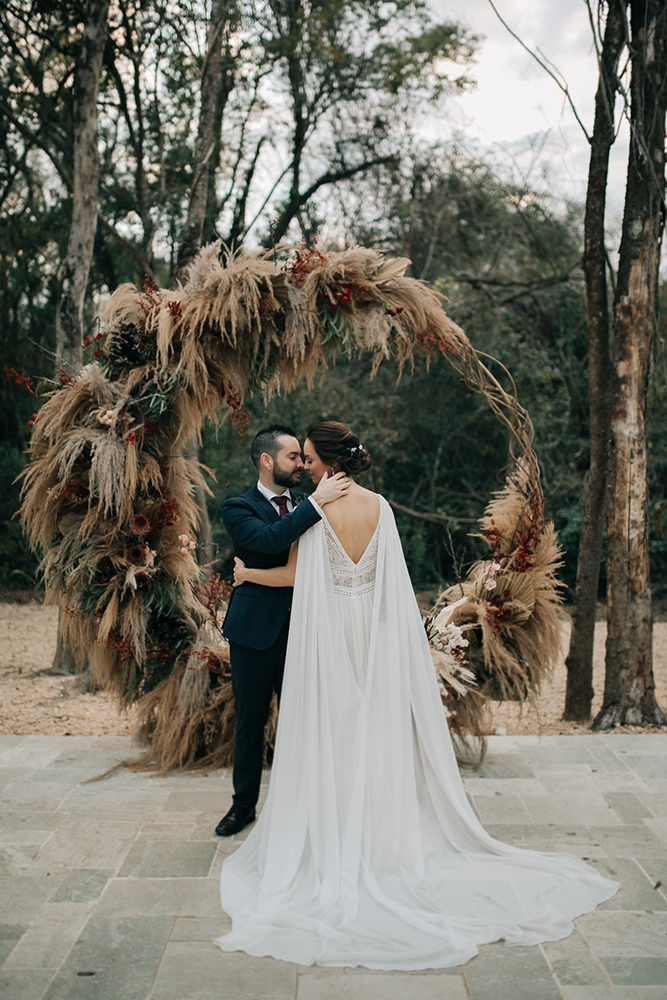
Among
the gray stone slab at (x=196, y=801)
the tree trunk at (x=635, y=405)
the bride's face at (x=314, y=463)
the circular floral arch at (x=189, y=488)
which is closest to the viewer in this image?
the bride's face at (x=314, y=463)

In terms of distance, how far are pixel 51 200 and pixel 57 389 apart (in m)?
9.64

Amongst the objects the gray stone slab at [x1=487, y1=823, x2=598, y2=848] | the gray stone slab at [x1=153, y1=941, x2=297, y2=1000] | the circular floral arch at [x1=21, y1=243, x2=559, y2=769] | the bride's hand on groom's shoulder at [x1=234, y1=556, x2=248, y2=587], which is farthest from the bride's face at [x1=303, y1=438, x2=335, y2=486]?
the gray stone slab at [x1=487, y1=823, x2=598, y2=848]

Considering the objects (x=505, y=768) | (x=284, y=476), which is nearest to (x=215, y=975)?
(x=284, y=476)

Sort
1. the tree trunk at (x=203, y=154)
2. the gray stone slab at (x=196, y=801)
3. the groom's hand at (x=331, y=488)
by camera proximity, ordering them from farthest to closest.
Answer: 1. the tree trunk at (x=203, y=154)
2. the gray stone slab at (x=196, y=801)
3. the groom's hand at (x=331, y=488)

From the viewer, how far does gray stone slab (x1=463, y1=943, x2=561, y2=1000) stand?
2.27 meters

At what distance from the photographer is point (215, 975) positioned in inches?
93.0

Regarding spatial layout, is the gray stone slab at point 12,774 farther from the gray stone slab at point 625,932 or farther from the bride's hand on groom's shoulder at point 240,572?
the gray stone slab at point 625,932

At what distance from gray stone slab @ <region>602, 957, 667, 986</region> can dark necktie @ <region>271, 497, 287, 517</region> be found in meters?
1.98

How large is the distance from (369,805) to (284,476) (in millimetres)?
1350

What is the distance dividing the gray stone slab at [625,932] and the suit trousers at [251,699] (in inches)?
56.4

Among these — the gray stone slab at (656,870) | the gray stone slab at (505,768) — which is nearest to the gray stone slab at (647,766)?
the gray stone slab at (505,768)

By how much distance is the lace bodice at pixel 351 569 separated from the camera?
9.96 feet

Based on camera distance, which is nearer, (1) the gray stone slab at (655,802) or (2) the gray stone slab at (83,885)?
(2) the gray stone slab at (83,885)

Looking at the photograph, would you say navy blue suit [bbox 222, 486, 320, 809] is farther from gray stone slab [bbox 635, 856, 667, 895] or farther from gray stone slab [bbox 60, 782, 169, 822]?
gray stone slab [bbox 635, 856, 667, 895]
